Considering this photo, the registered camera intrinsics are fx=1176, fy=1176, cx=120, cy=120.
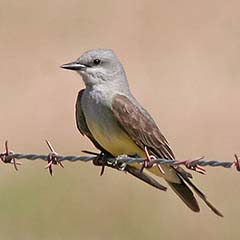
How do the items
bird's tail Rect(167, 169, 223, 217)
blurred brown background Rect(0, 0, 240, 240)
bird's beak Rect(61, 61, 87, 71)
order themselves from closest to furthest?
1. bird's tail Rect(167, 169, 223, 217)
2. bird's beak Rect(61, 61, 87, 71)
3. blurred brown background Rect(0, 0, 240, 240)

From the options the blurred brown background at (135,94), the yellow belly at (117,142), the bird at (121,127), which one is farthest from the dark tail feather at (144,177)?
the blurred brown background at (135,94)

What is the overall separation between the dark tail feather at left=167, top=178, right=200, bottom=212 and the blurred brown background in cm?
227

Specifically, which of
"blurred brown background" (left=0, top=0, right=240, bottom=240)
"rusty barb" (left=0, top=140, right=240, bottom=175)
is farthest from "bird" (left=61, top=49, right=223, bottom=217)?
"blurred brown background" (left=0, top=0, right=240, bottom=240)

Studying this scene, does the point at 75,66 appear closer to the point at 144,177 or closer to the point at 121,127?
the point at 121,127

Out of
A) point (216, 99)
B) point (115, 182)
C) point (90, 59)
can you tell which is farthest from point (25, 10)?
point (90, 59)

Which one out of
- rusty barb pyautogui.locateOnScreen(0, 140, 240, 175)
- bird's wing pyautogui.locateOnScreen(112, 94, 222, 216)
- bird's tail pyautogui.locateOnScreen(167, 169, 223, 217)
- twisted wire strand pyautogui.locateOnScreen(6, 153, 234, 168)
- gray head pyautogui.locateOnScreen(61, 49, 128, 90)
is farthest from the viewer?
gray head pyautogui.locateOnScreen(61, 49, 128, 90)

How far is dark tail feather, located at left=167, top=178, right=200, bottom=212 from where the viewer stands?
7.66 m

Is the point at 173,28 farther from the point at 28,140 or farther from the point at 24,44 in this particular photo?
the point at 28,140

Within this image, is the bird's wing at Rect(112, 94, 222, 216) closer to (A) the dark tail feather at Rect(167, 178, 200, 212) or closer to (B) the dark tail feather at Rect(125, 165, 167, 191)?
(A) the dark tail feather at Rect(167, 178, 200, 212)

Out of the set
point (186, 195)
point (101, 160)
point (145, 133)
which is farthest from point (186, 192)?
point (101, 160)

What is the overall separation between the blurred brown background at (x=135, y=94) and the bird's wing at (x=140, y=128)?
2419 millimetres

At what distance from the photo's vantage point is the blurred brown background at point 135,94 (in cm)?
1041

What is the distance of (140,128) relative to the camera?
774 cm

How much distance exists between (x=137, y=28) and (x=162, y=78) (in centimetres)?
365
